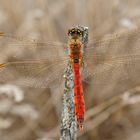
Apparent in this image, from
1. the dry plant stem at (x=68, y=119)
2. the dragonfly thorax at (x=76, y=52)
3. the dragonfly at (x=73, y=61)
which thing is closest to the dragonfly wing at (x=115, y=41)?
the dragonfly at (x=73, y=61)

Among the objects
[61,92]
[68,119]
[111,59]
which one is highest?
[111,59]

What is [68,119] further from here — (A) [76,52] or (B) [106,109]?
(B) [106,109]

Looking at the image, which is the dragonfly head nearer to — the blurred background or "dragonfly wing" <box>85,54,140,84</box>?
"dragonfly wing" <box>85,54,140,84</box>

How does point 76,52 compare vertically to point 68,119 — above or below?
above

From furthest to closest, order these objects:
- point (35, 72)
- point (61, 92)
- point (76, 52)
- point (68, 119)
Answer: point (61, 92) < point (35, 72) < point (76, 52) < point (68, 119)

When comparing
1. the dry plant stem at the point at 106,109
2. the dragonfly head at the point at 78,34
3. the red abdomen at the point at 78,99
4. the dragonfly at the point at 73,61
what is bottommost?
the dry plant stem at the point at 106,109

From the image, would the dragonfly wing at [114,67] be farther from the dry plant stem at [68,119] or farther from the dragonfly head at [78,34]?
the dry plant stem at [68,119]

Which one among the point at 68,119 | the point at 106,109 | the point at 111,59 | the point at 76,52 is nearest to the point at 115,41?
the point at 111,59

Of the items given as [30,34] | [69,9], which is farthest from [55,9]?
[30,34]

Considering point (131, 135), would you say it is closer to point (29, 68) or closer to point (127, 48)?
point (127, 48)
